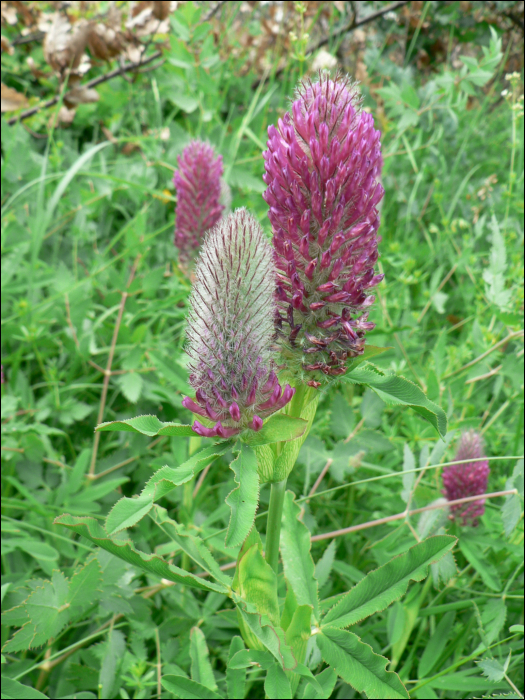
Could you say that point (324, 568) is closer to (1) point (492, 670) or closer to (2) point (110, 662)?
(1) point (492, 670)

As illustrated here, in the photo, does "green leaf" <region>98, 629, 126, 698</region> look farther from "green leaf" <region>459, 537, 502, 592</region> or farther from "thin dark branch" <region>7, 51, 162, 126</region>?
"thin dark branch" <region>7, 51, 162, 126</region>

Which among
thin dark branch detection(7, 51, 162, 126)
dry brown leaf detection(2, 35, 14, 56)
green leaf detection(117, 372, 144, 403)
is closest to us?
green leaf detection(117, 372, 144, 403)

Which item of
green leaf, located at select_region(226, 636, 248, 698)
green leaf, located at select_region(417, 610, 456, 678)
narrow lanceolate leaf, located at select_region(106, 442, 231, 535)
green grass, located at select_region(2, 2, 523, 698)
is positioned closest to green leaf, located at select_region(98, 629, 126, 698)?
green grass, located at select_region(2, 2, 523, 698)

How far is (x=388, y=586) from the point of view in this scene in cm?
130

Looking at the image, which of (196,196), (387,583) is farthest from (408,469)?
(196,196)

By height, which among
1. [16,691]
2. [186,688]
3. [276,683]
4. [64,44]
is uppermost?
[64,44]

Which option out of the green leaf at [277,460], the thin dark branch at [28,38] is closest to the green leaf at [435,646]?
the green leaf at [277,460]

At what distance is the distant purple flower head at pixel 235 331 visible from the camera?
42.9 inches

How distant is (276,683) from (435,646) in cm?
79

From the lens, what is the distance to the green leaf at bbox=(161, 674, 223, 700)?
135 cm

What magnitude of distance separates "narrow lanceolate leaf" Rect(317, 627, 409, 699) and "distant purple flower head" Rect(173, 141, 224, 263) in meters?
1.59

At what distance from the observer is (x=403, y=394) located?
1121 mm

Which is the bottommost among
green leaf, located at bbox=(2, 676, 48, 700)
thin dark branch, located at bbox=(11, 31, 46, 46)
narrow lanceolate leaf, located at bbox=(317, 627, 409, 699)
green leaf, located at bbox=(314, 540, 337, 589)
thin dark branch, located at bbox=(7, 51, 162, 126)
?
green leaf, located at bbox=(2, 676, 48, 700)

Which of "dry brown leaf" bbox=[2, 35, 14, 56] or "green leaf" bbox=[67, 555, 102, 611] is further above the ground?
"dry brown leaf" bbox=[2, 35, 14, 56]
